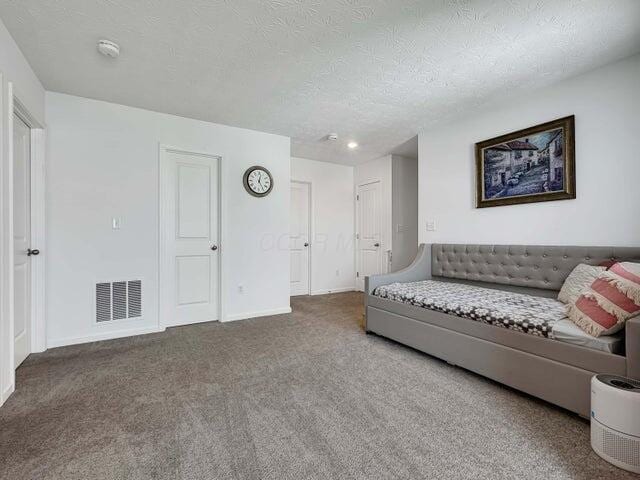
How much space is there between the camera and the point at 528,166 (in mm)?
2875

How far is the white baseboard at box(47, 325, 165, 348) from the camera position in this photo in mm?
2869

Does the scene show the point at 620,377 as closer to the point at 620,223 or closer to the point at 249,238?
the point at 620,223

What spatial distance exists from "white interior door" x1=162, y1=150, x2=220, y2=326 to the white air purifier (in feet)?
11.4

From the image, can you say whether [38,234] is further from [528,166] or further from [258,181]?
[528,166]

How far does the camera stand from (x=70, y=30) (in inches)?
79.6

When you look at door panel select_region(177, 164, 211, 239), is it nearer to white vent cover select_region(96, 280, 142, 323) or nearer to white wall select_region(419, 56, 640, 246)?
white vent cover select_region(96, 280, 142, 323)

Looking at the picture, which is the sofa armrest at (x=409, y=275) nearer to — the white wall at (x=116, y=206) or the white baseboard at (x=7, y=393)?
the white wall at (x=116, y=206)

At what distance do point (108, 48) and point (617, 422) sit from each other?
3.61 metres

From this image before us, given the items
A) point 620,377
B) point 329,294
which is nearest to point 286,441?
point 620,377

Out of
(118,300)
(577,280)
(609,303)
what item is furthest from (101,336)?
(577,280)

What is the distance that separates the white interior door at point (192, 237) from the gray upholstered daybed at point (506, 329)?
6.37ft

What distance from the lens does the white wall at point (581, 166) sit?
91.5 inches

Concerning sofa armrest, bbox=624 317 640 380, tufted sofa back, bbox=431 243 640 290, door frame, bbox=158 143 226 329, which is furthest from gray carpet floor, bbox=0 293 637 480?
tufted sofa back, bbox=431 243 640 290

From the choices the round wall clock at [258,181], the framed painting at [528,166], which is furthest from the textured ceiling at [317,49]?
the round wall clock at [258,181]
